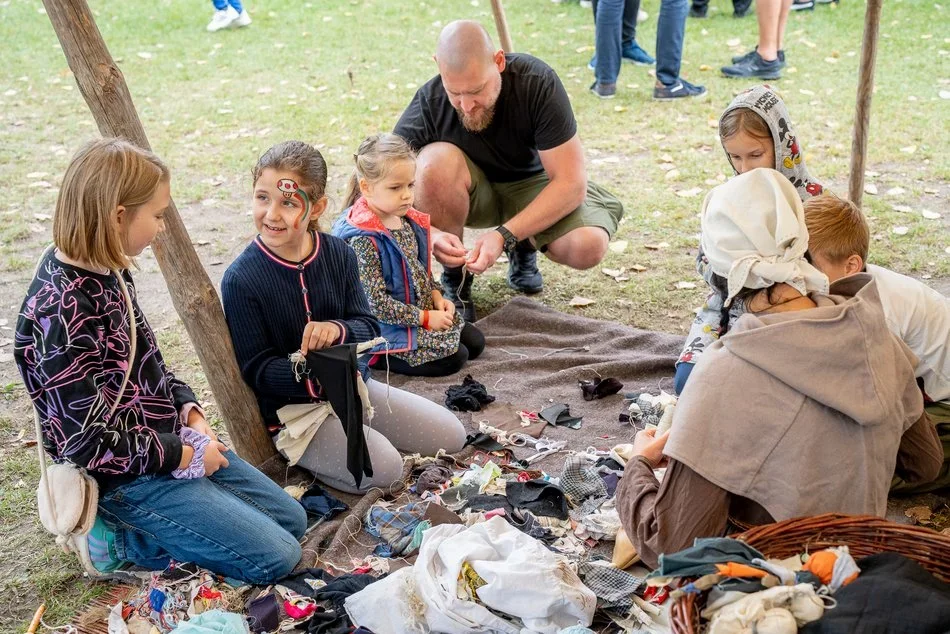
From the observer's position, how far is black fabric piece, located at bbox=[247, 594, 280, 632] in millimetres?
2633

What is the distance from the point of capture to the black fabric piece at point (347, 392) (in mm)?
3068

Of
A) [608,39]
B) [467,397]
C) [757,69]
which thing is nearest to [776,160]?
[467,397]

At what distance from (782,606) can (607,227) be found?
9.66ft

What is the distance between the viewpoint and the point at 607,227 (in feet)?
15.2

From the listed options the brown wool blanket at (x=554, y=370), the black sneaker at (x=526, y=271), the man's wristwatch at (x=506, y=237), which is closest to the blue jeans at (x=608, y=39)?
the black sneaker at (x=526, y=271)

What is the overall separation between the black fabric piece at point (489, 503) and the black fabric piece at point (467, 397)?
0.72 metres

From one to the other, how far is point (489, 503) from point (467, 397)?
798 mm

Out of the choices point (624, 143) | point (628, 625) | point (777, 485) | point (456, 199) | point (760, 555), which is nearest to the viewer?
point (760, 555)

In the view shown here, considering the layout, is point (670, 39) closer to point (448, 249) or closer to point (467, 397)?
point (448, 249)

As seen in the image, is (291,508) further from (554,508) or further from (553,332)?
(553,332)

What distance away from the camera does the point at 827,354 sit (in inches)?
82.9

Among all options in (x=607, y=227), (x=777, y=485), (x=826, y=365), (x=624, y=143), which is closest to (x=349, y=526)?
(x=777, y=485)

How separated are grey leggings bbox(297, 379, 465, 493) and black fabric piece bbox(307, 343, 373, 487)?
0.45 ft

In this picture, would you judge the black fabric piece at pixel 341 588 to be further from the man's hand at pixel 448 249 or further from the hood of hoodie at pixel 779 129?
the hood of hoodie at pixel 779 129
